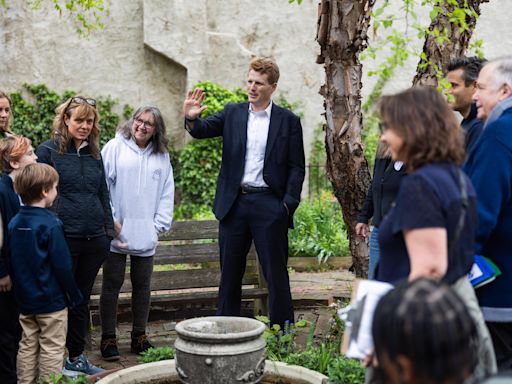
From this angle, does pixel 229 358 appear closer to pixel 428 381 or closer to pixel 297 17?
pixel 428 381

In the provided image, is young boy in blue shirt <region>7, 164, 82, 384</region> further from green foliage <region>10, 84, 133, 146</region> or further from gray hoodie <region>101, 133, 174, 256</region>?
green foliage <region>10, 84, 133, 146</region>

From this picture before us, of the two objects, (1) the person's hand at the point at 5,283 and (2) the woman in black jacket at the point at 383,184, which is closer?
(1) the person's hand at the point at 5,283

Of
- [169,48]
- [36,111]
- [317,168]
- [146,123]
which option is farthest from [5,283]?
[317,168]

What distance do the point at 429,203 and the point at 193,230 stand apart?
12.8 feet

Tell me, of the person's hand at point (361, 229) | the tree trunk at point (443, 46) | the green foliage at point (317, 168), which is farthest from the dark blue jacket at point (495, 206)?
the green foliage at point (317, 168)

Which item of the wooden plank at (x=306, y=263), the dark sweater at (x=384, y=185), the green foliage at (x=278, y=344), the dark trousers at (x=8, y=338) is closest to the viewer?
the dark trousers at (x=8, y=338)

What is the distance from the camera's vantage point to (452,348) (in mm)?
1896

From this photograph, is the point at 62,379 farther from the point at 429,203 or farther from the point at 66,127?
the point at 429,203

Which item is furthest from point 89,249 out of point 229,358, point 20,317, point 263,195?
point 229,358

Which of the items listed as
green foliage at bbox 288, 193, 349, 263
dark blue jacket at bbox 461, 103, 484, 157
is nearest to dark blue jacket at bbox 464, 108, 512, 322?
dark blue jacket at bbox 461, 103, 484, 157

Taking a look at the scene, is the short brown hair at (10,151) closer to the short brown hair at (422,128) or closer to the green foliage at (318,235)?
the short brown hair at (422,128)

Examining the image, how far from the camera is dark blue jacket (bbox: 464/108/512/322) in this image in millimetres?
3006

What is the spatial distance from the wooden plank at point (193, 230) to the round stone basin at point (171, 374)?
189 centimetres

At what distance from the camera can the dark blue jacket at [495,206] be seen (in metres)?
3.01
